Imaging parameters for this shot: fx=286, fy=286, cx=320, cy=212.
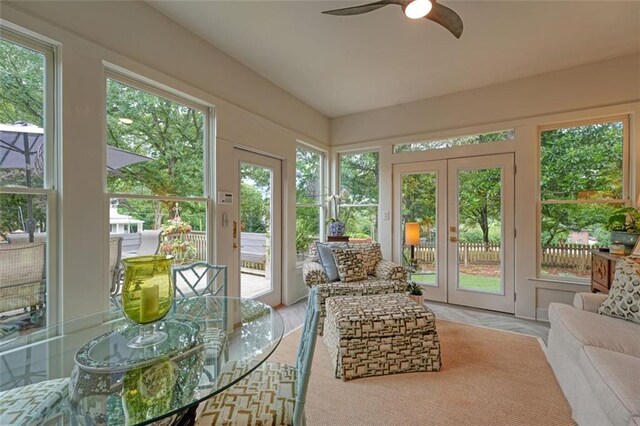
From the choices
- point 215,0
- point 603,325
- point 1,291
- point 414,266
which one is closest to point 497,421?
point 603,325

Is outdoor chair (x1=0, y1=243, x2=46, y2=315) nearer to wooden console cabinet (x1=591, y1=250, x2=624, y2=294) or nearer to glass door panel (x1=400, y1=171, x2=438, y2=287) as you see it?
glass door panel (x1=400, y1=171, x2=438, y2=287)

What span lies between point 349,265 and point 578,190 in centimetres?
273

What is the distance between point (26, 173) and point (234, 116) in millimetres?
1750

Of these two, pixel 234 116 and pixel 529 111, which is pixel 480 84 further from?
pixel 234 116

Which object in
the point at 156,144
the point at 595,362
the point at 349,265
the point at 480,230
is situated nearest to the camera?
the point at 595,362

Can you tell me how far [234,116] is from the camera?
304 cm

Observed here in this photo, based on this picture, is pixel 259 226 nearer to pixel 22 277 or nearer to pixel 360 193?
pixel 360 193

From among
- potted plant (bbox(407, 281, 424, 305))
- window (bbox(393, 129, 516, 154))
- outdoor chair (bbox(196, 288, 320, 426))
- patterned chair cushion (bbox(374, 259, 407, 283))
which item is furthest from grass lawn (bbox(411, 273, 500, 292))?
outdoor chair (bbox(196, 288, 320, 426))

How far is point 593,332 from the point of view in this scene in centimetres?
172

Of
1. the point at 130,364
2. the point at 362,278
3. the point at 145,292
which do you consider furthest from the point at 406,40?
the point at 130,364

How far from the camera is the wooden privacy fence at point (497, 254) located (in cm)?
322

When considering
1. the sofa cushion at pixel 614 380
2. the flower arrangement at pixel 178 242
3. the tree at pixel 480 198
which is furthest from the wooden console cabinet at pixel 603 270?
the flower arrangement at pixel 178 242

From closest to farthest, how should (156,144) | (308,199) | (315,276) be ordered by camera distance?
1. (156,144)
2. (315,276)
3. (308,199)

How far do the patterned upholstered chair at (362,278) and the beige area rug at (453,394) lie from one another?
0.61 meters
